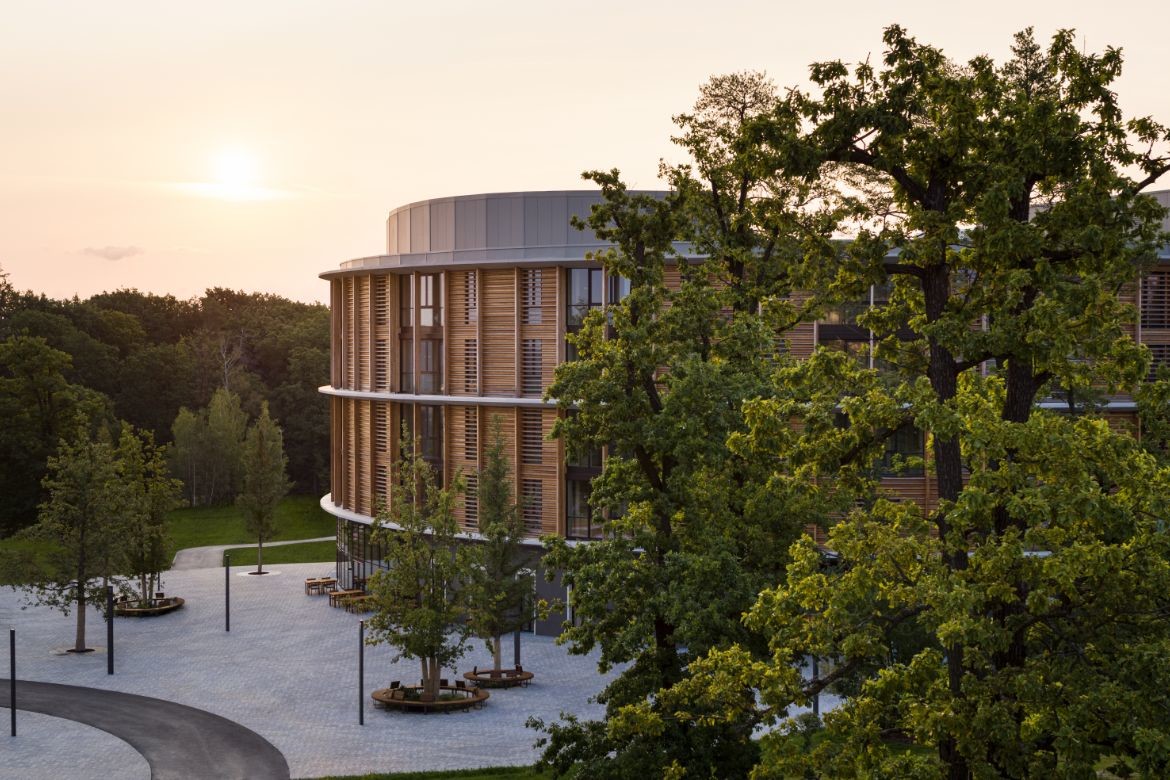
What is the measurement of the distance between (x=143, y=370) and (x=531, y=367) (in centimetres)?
5352

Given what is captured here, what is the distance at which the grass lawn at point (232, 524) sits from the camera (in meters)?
66.2

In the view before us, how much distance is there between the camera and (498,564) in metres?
34.9

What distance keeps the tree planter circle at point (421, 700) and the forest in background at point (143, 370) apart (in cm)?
3930

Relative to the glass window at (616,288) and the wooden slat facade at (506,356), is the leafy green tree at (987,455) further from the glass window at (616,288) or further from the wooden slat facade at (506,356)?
the glass window at (616,288)

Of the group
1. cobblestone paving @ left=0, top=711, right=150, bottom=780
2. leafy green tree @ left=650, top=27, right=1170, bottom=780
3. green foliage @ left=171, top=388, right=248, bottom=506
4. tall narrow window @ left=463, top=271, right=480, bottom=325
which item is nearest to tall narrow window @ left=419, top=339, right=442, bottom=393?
tall narrow window @ left=463, top=271, right=480, bottom=325

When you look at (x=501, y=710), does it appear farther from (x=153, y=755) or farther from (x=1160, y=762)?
(x=1160, y=762)

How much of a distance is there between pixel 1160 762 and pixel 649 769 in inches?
287

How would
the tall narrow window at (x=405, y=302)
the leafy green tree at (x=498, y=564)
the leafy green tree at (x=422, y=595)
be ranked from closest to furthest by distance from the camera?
the leafy green tree at (x=422, y=595), the leafy green tree at (x=498, y=564), the tall narrow window at (x=405, y=302)

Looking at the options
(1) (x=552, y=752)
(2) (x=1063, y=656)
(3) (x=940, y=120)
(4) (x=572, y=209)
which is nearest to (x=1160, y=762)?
(2) (x=1063, y=656)

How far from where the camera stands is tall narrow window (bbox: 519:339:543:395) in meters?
41.4

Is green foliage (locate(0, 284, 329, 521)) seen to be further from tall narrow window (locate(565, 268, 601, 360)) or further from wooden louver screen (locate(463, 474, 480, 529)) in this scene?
tall narrow window (locate(565, 268, 601, 360))

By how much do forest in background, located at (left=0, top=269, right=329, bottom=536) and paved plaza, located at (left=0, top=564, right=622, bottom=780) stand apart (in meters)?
18.0

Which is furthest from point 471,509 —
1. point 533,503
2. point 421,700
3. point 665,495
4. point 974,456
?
point 974,456

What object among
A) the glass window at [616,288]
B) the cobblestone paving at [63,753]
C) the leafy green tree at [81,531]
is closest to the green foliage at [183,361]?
the leafy green tree at [81,531]
